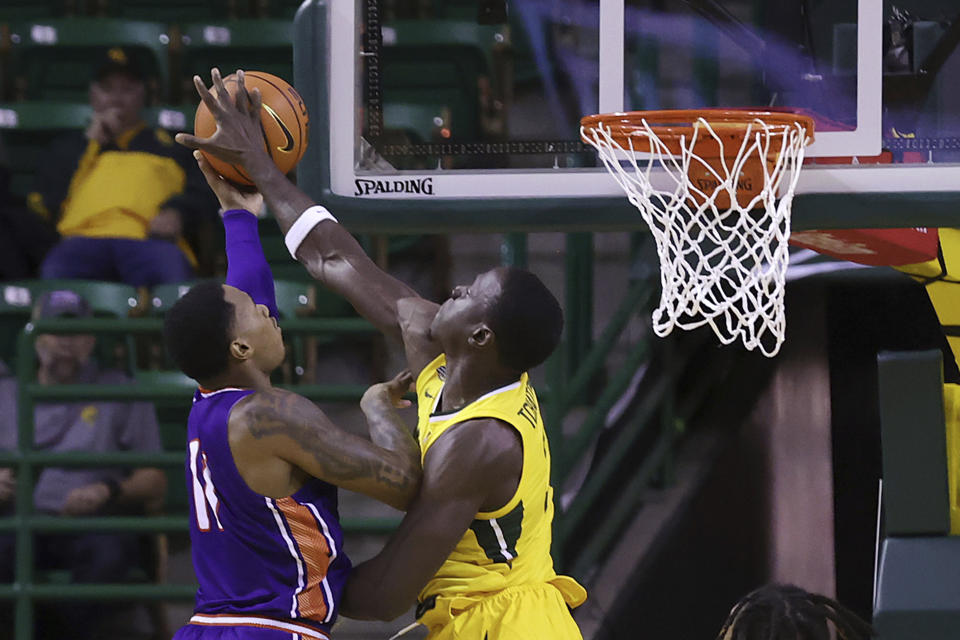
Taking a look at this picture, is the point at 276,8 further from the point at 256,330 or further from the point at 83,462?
the point at 256,330

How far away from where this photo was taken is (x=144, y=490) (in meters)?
4.80

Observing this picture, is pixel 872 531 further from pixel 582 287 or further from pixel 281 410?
pixel 281 410

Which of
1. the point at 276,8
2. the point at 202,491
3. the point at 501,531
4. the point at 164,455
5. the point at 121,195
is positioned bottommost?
the point at 164,455

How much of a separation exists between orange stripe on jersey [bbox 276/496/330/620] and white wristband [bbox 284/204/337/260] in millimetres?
771

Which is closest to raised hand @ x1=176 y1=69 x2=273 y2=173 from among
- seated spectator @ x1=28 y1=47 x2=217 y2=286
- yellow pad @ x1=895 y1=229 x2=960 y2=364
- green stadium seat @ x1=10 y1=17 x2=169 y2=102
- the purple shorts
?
the purple shorts

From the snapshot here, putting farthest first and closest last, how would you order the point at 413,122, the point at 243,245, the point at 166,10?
the point at 166,10
the point at 413,122
the point at 243,245

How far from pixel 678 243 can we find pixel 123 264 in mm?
3023

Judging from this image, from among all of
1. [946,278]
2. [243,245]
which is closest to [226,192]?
[243,245]

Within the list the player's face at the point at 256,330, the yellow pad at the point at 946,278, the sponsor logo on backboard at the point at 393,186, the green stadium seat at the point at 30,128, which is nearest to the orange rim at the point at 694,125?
the sponsor logo on backboard at the point at 393,186

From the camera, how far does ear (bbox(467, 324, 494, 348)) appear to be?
2.69 meters

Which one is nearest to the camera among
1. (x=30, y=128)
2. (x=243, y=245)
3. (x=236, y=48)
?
(x=243, y=245)

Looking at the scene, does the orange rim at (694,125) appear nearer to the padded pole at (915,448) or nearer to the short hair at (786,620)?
the padded pole at (915,448)

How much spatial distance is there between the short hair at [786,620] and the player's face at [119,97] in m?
3.53

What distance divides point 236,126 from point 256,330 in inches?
22.1
